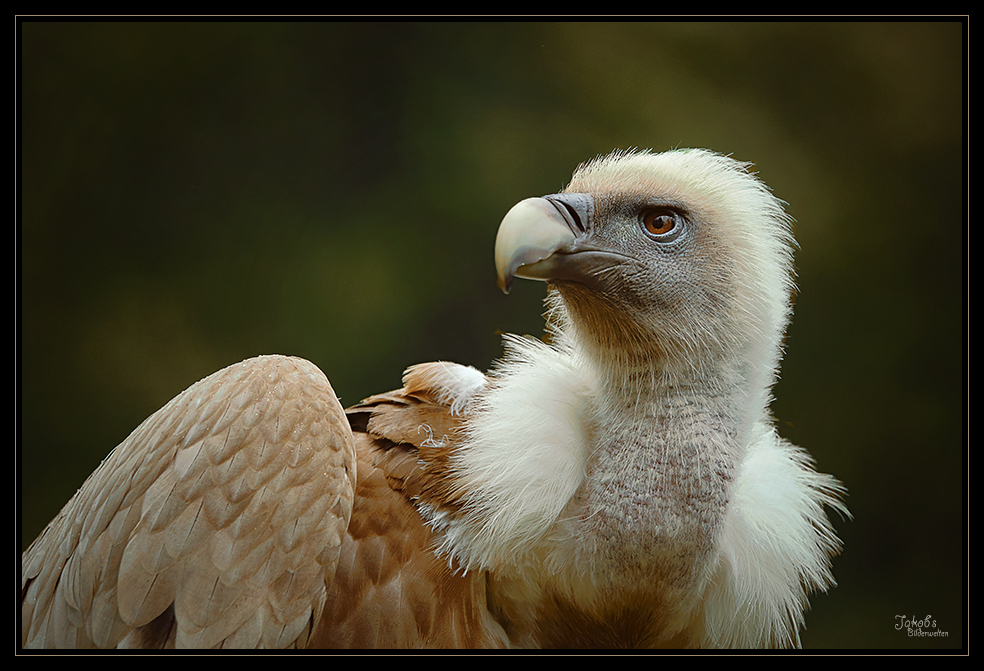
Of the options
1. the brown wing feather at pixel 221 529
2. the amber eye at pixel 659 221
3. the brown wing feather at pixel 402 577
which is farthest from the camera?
the amber eye at pixel 659 221

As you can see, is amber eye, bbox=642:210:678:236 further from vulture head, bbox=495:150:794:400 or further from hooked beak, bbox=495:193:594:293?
hooked beak, bbox=495:193:594:293

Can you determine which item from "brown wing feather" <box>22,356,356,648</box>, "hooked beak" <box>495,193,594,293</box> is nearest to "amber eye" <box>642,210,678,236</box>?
"hooked beak" <box>495,193,594,293</box>

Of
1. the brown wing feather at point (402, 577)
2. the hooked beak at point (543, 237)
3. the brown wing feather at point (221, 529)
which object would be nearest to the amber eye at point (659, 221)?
the hooked beak at point (543, 237)

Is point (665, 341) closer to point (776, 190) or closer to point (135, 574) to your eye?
point (135, 574)

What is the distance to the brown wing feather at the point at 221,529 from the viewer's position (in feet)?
4.50

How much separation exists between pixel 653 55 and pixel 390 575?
79.3 inches

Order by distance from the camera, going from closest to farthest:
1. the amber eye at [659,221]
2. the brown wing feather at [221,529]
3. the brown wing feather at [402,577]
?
the brown wing feather at [221,529], the brown wing feather at [402,577], the amber eye at [659,221]

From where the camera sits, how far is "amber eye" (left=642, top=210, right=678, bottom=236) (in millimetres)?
1625

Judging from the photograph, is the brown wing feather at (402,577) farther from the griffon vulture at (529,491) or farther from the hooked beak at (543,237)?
the hooked beak at (543,237)

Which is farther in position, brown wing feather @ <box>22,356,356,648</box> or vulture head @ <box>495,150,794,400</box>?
vulture head @ <box>495,150,794,400</box>

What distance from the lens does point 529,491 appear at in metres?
1.48

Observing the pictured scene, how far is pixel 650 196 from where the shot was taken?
1.62 meters

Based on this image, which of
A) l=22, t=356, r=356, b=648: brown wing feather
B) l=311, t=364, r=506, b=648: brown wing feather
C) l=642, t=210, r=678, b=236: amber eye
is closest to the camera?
l=22, t=356, r=356, b=648: brown wing feather
